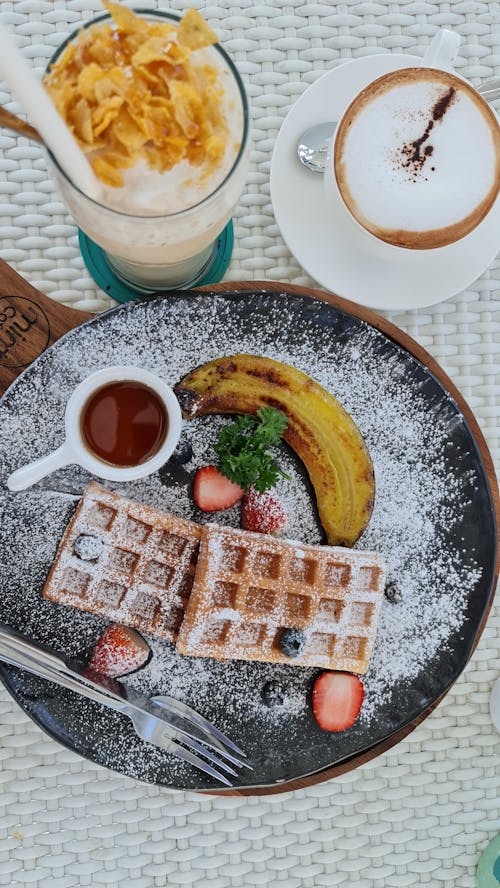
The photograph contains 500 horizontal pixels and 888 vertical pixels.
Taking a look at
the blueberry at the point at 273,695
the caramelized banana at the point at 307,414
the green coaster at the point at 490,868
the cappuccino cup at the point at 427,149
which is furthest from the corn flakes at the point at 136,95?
the green coaster at the point at 490,868

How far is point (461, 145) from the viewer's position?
4.43ft

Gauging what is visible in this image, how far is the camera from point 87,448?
141cm

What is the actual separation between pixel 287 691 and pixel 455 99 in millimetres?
1110

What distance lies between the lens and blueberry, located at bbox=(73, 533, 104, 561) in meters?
1.45

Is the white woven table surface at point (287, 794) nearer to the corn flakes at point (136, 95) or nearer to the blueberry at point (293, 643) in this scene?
the blueberry at point (293, 643)

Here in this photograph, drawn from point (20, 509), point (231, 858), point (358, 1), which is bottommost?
point (231, 858)

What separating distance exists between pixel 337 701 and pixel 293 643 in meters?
0.16

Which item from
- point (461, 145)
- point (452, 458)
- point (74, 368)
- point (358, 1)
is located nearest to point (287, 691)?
point (452, 458)

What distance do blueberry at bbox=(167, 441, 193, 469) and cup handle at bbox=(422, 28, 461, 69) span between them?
804 mm

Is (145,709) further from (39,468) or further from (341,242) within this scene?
(341,242)

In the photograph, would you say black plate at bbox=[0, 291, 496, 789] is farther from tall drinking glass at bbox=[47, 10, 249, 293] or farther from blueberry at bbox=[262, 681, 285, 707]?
tall drinking glass at bbox=[47, 10, 249, 293]

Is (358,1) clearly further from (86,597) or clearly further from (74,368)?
(86,597)

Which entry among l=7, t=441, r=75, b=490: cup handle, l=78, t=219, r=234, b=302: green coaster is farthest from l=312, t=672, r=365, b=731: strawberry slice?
l=78, t=219, r=234, b=302: green coaster

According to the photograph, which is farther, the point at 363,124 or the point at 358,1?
the point at 358,1
